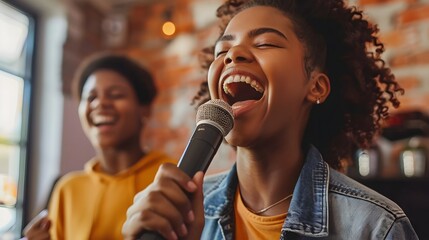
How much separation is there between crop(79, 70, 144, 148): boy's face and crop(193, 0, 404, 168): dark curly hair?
60 cm

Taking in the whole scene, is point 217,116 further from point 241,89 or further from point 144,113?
point 144,113

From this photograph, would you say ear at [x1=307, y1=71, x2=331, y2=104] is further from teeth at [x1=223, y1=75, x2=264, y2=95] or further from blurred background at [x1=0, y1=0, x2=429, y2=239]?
blurred background at [x1=0, y1=0, x2=429, y2=239]

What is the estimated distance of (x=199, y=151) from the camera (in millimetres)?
650

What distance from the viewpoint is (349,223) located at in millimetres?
865

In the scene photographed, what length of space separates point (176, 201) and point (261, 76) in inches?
14.9

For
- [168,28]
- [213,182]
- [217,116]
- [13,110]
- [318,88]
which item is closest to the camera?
[217,116]

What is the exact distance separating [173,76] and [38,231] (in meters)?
1.72

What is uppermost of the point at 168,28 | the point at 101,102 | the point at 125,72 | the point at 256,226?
the point at 168,28

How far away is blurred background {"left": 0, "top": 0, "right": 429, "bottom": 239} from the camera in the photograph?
2215 millimetres

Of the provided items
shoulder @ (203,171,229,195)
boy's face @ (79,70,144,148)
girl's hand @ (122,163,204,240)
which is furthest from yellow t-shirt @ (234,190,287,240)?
boy's face @ (79,70,144,148)

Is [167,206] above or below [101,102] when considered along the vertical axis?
below

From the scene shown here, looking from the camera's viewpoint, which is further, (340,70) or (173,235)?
(340,70)

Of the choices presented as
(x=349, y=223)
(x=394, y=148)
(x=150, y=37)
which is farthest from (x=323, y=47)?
(x=150, y=37)

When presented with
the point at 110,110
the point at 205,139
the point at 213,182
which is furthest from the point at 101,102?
the point at 205,139
